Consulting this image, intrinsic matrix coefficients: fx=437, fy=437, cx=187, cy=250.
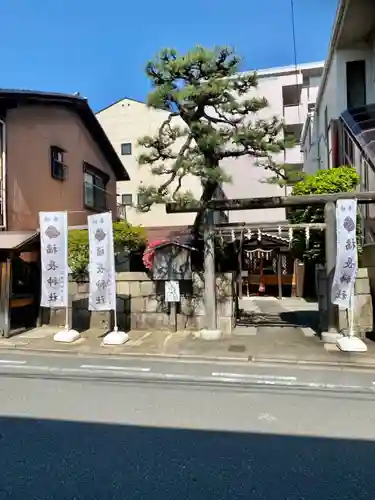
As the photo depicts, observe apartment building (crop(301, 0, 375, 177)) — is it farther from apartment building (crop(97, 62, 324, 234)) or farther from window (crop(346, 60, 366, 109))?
apartment building (crop(97, 62, 324, 234))

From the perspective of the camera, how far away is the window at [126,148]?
30323mm

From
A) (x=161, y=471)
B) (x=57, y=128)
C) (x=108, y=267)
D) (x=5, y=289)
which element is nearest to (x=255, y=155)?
(x=108, y=267)

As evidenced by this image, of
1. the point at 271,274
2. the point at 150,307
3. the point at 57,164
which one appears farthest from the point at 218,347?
the point at 271,274

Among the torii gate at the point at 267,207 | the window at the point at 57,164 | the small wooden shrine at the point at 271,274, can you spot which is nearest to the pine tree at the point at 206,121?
the torii gate at the point at 267,207

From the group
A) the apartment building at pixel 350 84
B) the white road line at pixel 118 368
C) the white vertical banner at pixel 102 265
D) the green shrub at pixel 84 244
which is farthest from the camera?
the apartment building at pixel 350 84

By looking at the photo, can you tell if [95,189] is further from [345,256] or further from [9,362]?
[345,256]

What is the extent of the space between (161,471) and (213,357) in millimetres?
5654

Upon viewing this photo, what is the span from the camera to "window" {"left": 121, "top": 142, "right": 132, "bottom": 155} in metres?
30.3

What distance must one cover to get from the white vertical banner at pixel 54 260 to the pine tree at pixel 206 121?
2.50m

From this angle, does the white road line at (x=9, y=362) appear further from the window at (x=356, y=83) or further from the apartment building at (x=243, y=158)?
the apartment building at (x=243, y=158)

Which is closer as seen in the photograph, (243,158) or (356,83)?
(356,83)

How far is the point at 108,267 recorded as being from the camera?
11.5 m

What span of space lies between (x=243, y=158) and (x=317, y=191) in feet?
53.5

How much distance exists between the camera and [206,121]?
11.3m
